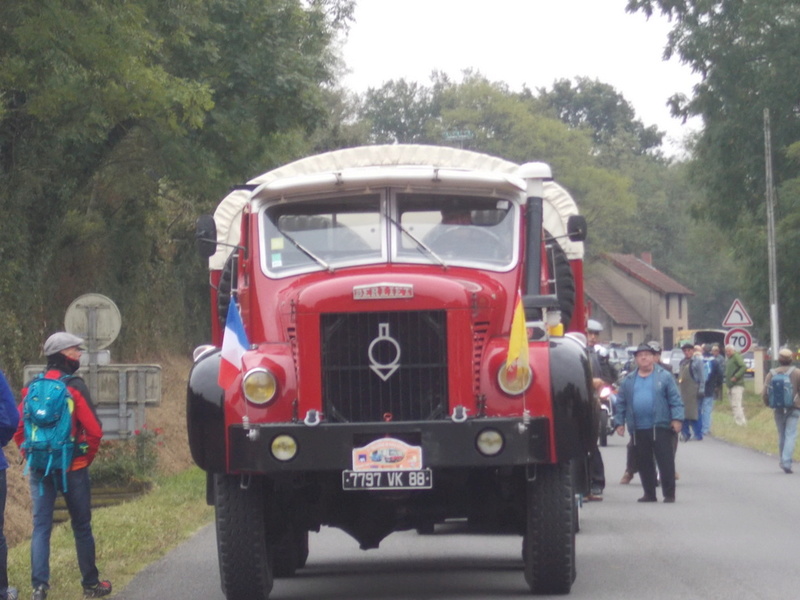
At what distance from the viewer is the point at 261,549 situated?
30.3 ft

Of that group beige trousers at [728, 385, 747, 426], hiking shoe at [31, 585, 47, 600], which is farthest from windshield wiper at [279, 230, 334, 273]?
beige trousers at [728, 385, 747, 426]

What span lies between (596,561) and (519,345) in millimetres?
3414

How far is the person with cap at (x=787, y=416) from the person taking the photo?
21406 mm

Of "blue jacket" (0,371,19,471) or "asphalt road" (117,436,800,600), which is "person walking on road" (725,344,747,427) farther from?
"blue jacket" (0,371,19,471)

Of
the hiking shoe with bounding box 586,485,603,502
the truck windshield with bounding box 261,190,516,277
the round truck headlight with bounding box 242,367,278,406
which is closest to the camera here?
the round truck headlight with bounding box 242,367,278,406

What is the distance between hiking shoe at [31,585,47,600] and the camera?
9742 millimetres

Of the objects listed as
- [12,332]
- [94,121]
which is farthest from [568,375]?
[12,332]

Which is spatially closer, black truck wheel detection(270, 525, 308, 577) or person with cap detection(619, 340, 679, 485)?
black truck wheel detection(270, 525, 308, 577)

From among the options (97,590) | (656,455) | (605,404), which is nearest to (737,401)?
(605,404)

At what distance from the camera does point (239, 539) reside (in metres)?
9.13

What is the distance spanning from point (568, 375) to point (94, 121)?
46.4 feet

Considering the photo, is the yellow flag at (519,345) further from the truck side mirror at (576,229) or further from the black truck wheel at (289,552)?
the black truck wheel at (289,552)

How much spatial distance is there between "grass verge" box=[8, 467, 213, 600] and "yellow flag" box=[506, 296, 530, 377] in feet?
11.4

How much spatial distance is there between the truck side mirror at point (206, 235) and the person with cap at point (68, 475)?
1056 millimetres
